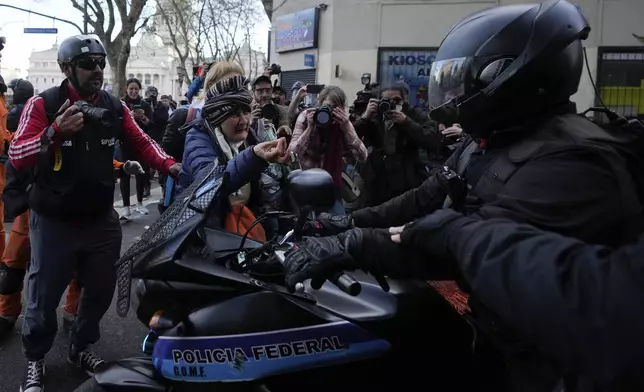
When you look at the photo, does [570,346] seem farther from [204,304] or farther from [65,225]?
[65,225]

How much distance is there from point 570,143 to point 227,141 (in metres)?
1.96

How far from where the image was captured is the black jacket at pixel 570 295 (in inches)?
33.9

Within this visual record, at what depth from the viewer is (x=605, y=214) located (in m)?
1.32

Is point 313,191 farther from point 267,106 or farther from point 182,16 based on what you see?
point 182,16

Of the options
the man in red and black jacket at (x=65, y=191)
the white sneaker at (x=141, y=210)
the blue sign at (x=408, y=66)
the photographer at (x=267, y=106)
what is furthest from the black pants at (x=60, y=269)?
the blue sign at (x=408, y=66)

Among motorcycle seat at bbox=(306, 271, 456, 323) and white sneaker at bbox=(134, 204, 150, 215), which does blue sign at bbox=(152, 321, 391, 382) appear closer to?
motorcycle seat at bbox=(306, 271, 456, 323)

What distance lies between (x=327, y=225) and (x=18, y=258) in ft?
8.85

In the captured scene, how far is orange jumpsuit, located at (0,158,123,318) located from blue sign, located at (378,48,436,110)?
31.5ft

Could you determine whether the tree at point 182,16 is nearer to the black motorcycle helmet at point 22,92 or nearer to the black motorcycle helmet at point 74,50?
the black motorcycle helmet at point 22,92

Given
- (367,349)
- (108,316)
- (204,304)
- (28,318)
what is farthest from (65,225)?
(367,349)

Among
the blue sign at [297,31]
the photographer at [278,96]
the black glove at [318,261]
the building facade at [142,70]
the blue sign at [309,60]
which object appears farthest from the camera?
the building facade at [142,70]

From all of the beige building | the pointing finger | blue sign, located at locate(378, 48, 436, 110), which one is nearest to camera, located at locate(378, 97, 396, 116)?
the pointing finger

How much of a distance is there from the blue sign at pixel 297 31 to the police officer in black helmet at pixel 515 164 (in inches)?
498

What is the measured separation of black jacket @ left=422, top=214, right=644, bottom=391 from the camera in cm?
86
